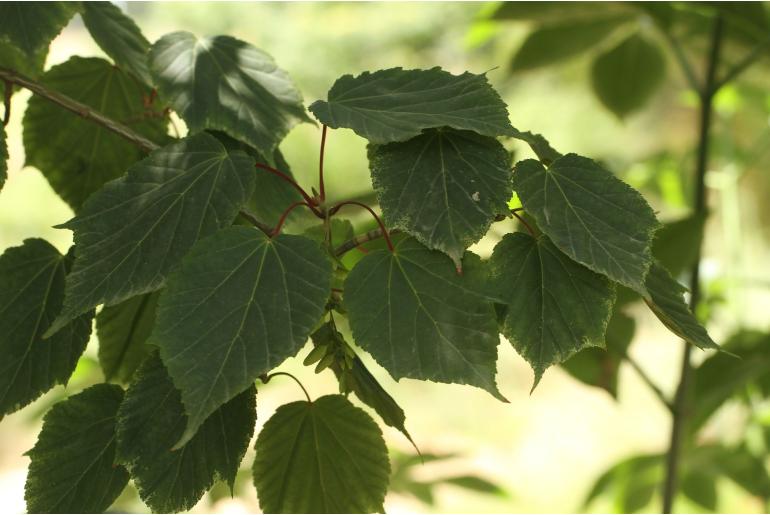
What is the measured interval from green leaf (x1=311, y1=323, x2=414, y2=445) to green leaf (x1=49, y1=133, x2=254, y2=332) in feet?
0.19

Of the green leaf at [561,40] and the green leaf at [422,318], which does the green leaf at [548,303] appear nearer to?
the green leaf at [422,318]

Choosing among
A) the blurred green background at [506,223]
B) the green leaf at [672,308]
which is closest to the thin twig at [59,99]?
the green leaf at [672,308]

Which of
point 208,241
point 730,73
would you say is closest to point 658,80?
point 730,73

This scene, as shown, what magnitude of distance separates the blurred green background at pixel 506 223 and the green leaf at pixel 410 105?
1.96 ft

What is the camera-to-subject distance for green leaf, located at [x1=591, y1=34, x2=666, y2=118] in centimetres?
99

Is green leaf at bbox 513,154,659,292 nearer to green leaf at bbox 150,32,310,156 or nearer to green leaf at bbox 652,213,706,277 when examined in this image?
green leaf at bbox 150,32,310,156

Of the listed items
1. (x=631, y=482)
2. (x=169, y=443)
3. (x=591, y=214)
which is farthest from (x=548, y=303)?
(x=631, y=482)

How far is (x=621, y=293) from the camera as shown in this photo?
24.3 inches

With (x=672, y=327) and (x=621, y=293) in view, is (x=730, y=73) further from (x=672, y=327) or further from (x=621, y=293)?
(x=672, y=327)

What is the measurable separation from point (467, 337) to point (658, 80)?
0.78 meters

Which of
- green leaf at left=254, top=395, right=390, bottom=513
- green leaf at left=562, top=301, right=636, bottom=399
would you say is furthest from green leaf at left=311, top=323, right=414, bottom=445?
green leaf at left=562, top=301, right=636, bottom=399

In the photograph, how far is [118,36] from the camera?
0.46 m

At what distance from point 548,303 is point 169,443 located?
0.51 feet

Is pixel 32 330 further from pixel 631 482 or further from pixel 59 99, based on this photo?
pixel 631 482
